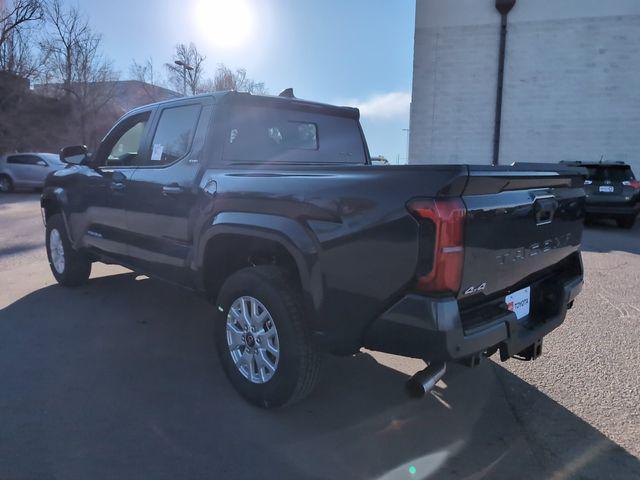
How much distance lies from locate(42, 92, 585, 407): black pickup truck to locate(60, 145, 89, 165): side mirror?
2.99ft

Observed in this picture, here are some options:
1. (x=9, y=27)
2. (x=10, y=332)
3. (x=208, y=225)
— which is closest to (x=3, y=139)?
(x=9, y=27)

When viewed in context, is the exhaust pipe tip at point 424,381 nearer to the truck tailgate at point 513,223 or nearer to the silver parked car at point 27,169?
the truck tailgate at point 513,223

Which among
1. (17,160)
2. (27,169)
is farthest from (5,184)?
(27,169)

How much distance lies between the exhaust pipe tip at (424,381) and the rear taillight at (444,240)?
0.50 meters

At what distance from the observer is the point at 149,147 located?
4188mm

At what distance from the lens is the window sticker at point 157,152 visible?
4.02 m

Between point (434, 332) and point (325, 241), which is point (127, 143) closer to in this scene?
point (325, 241)

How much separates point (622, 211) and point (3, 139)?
29128 mm

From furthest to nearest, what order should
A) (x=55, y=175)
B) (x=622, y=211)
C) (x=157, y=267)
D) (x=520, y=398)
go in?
(x=622, y=211) → (x=55, y=175) → (x=157, y=267) → (x=520, y=398)

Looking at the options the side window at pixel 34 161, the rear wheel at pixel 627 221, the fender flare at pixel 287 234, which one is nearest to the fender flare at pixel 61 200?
the fender flare at pixel 287 234

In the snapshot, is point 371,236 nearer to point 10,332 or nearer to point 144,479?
point 144,479

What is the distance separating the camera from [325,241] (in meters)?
2.54

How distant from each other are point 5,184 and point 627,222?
67.5 feet

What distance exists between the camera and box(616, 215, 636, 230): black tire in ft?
37.1
